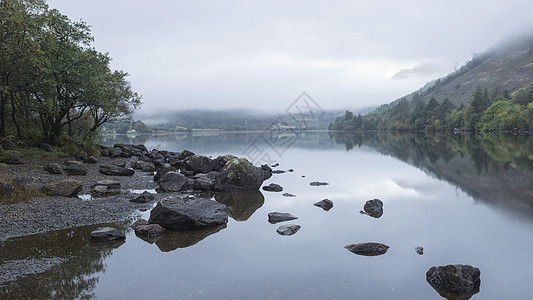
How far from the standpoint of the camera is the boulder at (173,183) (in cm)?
2162

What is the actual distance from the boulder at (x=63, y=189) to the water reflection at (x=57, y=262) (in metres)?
6.44

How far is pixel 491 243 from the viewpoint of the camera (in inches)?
486

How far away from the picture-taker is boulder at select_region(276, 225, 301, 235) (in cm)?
1339

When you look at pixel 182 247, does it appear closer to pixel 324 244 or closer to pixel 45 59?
pixel 324 244

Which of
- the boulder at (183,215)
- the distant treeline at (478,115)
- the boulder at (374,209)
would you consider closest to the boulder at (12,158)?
the boulder at (183,215)

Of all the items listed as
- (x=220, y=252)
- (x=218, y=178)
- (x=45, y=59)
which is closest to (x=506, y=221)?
(x=220, y=252)

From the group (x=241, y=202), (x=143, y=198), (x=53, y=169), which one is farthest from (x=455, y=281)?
(x=53, y=169)

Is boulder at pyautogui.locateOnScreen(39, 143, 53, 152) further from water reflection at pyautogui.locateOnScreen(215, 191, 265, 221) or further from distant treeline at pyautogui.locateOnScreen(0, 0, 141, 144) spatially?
water reflection at pyautogui.locateOnScreen(215, 191, 265, 221)

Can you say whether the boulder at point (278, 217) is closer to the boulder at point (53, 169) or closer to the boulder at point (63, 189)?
the boulder at point (63, 189)

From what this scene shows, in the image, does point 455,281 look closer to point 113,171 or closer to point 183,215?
point 183,215

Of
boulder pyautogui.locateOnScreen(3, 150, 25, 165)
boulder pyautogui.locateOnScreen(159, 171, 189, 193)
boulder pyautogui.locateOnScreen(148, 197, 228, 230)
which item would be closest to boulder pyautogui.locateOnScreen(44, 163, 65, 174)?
boulder pyautogui.locateOnScreen(3, 150, 25, 165)

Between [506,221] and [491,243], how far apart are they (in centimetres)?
402

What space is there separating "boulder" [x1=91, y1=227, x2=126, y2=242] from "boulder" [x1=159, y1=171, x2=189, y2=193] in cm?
923

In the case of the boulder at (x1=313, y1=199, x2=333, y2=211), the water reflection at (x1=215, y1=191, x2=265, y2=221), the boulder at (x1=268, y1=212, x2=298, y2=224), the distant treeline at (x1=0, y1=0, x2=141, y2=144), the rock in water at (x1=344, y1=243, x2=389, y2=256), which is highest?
the distant treeline at (x1=0, y1=0, x2=141, y2=144)
